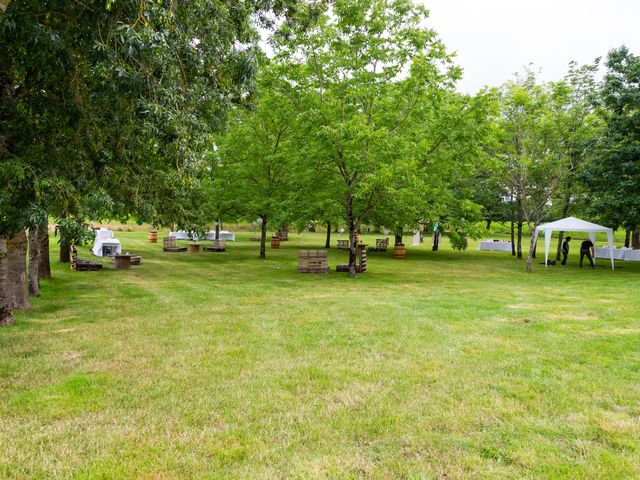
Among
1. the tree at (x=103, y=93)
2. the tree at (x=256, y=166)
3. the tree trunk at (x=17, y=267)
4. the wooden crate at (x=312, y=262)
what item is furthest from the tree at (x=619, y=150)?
the tree trunk at (x=17, y=267)

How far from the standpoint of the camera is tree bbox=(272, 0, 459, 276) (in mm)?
15406

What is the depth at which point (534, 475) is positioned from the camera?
338 centimetres

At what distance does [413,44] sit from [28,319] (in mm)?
14609

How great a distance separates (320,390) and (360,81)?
13.3 meters

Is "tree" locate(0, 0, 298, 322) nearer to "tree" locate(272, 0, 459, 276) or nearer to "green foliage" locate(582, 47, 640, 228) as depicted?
"tree" locate(272, 0, 459, 276)

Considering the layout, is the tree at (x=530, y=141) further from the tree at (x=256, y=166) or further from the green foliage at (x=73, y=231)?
the green foliage at (x=73, y=231)

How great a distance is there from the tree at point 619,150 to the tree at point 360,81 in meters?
8.84

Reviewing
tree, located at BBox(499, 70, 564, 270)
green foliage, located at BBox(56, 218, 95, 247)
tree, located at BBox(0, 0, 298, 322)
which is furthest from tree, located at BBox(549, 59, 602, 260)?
green foliage, located at BBox(56, 218, 95, 247)

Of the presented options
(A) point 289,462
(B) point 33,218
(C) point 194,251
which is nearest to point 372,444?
(A) point 289,462

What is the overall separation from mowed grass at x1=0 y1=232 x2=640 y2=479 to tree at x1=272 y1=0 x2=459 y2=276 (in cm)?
660

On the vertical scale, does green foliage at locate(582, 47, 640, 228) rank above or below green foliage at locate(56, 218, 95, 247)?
above

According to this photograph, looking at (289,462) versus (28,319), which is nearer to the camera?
(289,462)

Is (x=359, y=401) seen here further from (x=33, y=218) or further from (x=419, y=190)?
(x=419, y=190)

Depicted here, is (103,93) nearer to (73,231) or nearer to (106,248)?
(73,231)
